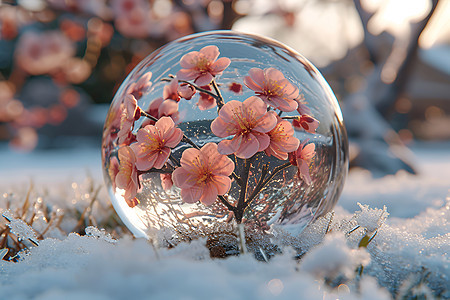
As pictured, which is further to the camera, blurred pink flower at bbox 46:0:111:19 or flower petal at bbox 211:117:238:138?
blurred pink flower at bbox 46:0:111:19

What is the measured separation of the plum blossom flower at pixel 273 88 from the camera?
116 centimetres

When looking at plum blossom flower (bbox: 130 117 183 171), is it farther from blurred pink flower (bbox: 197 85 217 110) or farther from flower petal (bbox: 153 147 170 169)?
blurred pink flower (bbox: 197 85 217 110)

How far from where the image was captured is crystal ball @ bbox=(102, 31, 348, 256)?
3.64ft

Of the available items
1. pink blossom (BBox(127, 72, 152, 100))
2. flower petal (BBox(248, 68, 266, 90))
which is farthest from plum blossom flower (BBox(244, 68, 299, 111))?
pink blossom (BBox(127, 72, 152, 100))

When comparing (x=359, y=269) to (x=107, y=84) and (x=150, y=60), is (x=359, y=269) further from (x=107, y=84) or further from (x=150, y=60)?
(x=107, y=84)

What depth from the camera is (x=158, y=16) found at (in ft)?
18.0

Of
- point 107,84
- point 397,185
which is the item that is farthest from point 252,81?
point 107,84

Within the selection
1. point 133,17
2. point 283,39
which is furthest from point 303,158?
point 283,39

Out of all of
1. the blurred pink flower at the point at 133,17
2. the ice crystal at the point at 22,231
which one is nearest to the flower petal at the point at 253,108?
the ice crystal at the point at 22,231

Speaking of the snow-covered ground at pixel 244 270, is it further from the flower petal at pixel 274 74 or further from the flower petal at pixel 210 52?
the flower petal at pixel 210 52

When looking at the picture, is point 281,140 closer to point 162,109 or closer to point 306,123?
point 306,123

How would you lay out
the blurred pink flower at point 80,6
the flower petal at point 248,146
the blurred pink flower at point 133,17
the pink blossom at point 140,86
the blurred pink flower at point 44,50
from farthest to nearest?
the blurred pink flower at point 44,50 < the blurred pink flower at point 133,17 < the blurred pink flower at point 80,6 < the pink blossom at point 140,86 < the flower petal at point 248,146

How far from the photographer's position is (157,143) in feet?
3.74

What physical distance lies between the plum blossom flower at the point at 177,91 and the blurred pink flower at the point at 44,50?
216 inches
